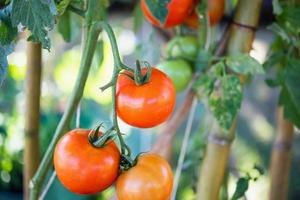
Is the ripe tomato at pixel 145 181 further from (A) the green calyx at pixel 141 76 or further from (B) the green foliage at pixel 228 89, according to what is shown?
(B) the green foliage at pixel 228 89

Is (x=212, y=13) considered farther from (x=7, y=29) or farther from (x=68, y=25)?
(x=7, y=29)

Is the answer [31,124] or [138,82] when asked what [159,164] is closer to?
[138,82]

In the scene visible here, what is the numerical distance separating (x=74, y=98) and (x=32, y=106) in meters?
0.30

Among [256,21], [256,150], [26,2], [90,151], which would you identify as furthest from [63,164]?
[256,150]

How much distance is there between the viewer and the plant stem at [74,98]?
54cm

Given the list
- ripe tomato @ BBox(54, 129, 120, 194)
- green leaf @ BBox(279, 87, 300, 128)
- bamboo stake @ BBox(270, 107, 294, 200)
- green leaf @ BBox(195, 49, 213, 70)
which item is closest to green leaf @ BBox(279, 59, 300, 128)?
green leaf @ BBox(279, 87, 300, 128)

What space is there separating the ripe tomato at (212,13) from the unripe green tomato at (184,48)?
25mm

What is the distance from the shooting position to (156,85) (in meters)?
0.49

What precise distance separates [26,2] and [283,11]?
0.43 m

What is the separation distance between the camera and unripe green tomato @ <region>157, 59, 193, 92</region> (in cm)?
78

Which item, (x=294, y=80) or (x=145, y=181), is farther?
(x=294, y=80)

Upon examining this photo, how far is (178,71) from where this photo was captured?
30.9 inches

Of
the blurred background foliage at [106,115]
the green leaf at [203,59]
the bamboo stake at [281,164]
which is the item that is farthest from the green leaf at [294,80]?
the blurred background foliage at [106,115]

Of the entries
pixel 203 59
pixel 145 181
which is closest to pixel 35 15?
pixel 145 181
